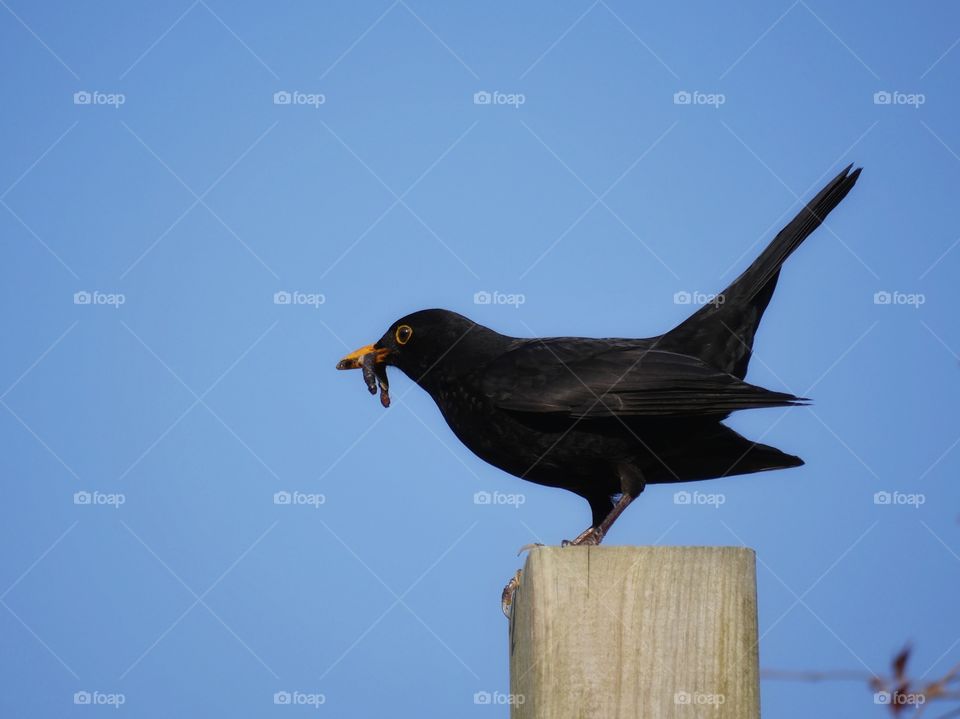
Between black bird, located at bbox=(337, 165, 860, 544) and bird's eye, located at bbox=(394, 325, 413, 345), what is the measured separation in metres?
0.10

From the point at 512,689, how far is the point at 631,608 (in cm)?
50

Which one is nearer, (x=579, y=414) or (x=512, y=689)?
(x=512, y=689)

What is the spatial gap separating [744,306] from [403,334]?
6.10 feet

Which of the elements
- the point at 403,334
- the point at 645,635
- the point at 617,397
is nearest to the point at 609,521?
the point at 617,397

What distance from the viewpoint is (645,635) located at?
236 cm

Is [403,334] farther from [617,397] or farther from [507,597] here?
[507,597]

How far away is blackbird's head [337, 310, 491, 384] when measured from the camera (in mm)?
5867

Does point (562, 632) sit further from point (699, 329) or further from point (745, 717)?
point (699, 329)

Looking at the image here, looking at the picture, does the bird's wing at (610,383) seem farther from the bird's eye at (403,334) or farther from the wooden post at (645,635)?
the wooden post at (645,635)

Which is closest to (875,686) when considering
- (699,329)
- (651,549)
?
(651,549)

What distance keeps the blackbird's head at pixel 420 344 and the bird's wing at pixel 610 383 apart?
39cm

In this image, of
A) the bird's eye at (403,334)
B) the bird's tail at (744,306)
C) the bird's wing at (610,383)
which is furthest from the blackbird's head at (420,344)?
the bird's tail at (744,306)

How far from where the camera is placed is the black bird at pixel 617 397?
4.98 metres

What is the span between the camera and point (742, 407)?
4.66 metres
